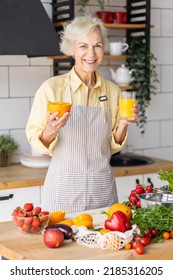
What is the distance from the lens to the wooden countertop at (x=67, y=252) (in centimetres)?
202

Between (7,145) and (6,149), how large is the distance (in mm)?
26

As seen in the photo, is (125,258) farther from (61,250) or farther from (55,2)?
(55,2)

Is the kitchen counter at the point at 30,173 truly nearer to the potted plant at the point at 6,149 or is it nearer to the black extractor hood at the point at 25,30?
the potted plant at the point at 6,149

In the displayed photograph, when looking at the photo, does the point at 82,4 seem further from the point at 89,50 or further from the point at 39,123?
the point at 39,123

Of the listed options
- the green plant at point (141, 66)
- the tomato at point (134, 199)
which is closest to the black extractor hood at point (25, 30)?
the green plant at point (141, 66)

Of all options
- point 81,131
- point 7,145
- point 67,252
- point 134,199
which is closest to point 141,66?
point 7,145

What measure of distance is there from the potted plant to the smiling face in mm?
1133

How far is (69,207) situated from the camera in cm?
297

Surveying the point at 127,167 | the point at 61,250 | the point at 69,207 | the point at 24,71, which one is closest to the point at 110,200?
the point at 69,207

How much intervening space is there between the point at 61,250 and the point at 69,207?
2.93ft

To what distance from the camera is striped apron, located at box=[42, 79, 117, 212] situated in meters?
2.97

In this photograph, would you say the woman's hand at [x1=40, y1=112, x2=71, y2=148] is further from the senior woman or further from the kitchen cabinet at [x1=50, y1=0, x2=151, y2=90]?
the kitchen cabinet at [x1=50, y1=0, x2=151, y2=90]

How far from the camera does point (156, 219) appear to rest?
7.23 ft
